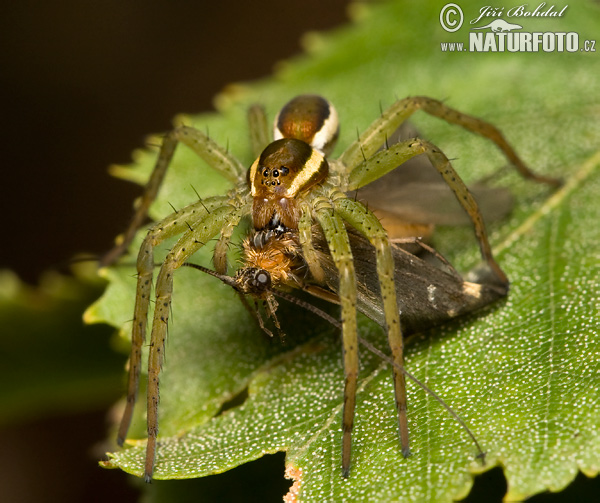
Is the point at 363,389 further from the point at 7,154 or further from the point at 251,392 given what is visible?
the point at 7,154

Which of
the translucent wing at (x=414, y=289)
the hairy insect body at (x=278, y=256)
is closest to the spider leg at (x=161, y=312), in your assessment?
the hairy insect body at (x=278, y=256)

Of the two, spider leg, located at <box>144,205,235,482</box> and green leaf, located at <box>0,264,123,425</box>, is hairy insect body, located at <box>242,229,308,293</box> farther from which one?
green leaf, located at <box>0,264,123,425</box>

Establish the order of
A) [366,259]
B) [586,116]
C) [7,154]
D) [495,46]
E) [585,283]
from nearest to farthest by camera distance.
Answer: [366,259] < [585,283] < [586,116] < [495,46] < [7,154]

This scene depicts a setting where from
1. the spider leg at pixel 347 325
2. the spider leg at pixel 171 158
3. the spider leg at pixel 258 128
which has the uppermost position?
the spider leg at pixel 258 128

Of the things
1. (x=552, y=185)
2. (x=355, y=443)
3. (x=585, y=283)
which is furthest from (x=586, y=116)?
(x=355, y=443)

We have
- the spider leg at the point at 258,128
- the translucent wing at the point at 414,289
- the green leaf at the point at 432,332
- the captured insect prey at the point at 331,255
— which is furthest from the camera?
the spider leg at the point at 258,128

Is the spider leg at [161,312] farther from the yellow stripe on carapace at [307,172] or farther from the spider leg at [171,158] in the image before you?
the spider leg at [171,158]

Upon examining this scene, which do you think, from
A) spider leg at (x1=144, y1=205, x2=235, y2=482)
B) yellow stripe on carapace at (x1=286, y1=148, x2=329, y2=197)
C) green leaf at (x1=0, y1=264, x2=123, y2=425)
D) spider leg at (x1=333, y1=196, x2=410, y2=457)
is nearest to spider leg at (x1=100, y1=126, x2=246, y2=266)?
green leaf at (x1=0, y1=264, x2=123, y2=425)
